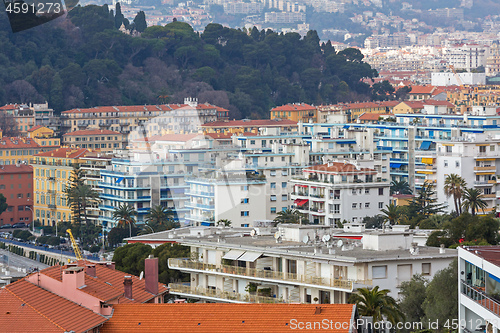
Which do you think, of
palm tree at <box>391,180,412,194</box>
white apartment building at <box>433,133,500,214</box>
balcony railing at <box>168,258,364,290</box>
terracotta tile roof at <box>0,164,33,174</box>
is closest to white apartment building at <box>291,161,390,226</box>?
white apartment building at <box>433,133,500,214</box>

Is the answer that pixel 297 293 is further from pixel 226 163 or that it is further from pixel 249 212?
pixel 226 163

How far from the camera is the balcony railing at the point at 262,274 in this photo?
101 ft

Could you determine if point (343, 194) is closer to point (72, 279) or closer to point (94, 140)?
point (72, 279)

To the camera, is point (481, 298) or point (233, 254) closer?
point (481, 298)

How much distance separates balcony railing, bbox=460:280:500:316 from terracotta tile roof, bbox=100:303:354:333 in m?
2.13

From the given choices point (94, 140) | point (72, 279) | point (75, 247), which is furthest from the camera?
point (94, 140)

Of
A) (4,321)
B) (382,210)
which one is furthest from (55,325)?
(382,210)

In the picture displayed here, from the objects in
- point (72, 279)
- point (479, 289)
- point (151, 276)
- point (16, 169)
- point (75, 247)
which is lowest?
point (75, 247)

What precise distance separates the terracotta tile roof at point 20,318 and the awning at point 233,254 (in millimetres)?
11360

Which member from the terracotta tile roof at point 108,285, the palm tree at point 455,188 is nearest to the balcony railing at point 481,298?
the terracotta tile roof at point 108,285

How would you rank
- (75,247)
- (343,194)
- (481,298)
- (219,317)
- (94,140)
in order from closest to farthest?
1. (481,298)
2. (219,317)
3. (343,194)
4. (75,247)
5. (94,140)

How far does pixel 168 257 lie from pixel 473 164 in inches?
1113

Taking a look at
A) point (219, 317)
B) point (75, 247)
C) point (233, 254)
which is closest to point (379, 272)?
point (233, 254)

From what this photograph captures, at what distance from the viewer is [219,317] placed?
928 inches
